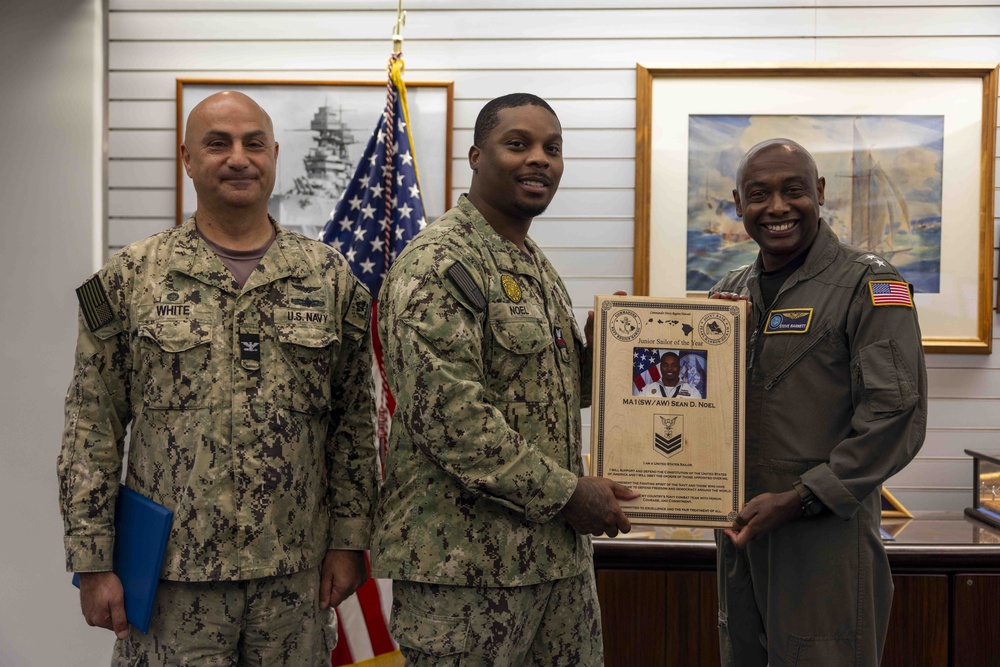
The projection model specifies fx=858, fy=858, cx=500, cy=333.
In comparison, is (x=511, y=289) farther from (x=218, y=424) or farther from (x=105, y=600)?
(x=105, y=600)

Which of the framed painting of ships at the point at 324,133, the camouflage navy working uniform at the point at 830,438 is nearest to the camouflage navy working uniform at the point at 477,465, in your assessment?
the camouflage navy working uniform at the point at 830,438

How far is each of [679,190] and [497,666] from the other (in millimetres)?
1954

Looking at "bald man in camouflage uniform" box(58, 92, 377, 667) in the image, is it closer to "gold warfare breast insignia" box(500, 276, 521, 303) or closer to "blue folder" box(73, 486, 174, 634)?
"blue folder" box(73, 486, 174, 634)

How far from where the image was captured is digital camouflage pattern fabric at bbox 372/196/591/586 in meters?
1.63

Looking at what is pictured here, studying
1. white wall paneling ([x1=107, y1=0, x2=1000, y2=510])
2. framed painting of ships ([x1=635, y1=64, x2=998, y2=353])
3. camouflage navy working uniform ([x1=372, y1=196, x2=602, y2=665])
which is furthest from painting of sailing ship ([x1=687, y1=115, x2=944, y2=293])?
camouflage navy working uniform ([x1=372, y1=196, x2=602, y2=665])

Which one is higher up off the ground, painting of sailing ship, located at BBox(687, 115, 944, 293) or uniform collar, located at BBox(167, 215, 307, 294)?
painting of sailing ship, located at BBox(687, 115, 944, 293)

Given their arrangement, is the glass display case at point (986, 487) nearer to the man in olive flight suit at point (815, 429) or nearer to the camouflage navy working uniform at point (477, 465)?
the man in olive flight suit at point (815, 429)

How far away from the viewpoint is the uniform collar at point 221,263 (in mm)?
1742

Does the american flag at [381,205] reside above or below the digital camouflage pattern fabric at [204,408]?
above

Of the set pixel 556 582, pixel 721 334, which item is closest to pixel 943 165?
pixel 721 334

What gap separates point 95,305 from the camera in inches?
68.0

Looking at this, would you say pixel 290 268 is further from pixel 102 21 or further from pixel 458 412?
pixel 102 21

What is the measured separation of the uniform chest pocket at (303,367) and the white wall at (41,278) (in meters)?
1.73

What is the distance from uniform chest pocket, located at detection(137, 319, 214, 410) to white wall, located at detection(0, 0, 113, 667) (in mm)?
1621
